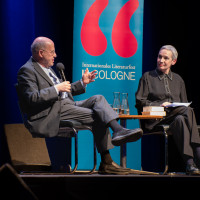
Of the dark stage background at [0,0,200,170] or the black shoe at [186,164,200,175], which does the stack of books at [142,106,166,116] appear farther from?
the dark stage background at [0,0,200,170]

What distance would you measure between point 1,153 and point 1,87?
→ 2.53 ft

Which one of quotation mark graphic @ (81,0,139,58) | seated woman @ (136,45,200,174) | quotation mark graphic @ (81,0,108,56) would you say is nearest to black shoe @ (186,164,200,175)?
seated woman @ (136,45,200,174)

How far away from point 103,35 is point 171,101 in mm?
1166

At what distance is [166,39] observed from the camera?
6.00 meters

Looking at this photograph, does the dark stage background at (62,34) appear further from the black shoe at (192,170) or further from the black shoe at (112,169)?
the black shoe at (192,170)

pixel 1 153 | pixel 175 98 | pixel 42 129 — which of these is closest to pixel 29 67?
pixel 42 129

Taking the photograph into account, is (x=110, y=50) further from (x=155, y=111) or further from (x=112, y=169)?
(x=112, y=169)

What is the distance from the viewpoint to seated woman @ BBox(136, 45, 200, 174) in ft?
→ 13.2

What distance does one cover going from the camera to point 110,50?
5031 millimetres

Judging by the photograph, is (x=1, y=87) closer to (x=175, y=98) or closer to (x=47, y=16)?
(x=47, y=16)

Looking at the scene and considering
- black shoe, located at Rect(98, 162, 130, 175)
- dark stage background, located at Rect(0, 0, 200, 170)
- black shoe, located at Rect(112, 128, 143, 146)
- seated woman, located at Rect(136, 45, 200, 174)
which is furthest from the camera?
dark stage background, located at Rect(0, 0, 200, 170)
